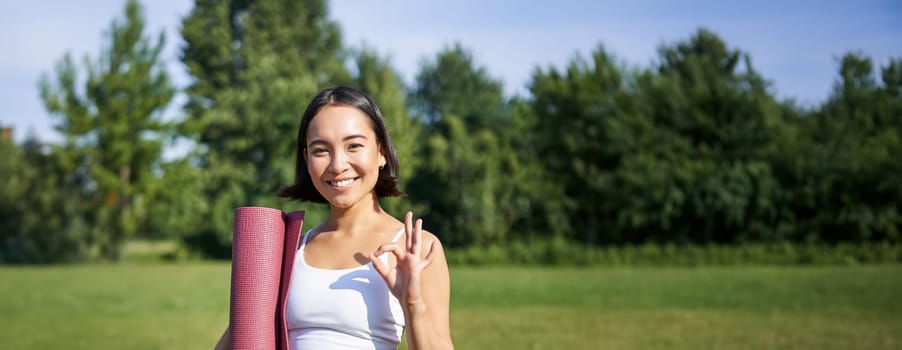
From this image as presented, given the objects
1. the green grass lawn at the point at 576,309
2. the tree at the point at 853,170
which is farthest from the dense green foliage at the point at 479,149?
the green grass lawn at the point at 576,309

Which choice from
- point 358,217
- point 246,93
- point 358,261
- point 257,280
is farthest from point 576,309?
point 246,93

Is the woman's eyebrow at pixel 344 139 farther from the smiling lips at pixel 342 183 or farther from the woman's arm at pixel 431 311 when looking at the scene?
the woman's arm at pixel 431 311

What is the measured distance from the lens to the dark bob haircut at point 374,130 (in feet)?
8.61

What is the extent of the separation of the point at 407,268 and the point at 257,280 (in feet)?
1.30

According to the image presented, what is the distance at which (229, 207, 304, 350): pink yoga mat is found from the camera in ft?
8.21

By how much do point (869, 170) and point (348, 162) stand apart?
34.1m

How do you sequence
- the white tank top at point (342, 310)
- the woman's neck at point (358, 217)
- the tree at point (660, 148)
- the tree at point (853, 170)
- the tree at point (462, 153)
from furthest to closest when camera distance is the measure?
the tree at point (462, 153) → the tree at point (660, 148) → the tree at point (853, 170) → the woman's neck at point (358, 217) → the white tank top at point (342, 310)

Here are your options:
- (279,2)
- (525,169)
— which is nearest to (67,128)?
(279,2)

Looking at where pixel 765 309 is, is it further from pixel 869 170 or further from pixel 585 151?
pixel 585 151

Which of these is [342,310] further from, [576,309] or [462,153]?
[462,153]

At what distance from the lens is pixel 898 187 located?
33.0 m

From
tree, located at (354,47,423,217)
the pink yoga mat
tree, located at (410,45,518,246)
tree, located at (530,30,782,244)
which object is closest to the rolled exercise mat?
the pink yoga mat

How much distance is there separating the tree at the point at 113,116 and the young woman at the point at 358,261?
4162cm

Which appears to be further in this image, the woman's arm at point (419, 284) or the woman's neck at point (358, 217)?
the woman's neck at point (358, 217)
